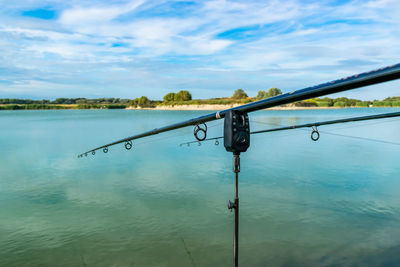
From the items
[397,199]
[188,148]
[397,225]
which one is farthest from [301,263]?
[188,148]

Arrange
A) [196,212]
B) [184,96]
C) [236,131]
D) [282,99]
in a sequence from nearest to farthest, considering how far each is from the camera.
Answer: [282,99] < [236,131] < [196,212] < [184,96]

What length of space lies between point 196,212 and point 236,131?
8.99 m

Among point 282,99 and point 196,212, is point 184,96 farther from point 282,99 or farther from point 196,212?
point 282,99

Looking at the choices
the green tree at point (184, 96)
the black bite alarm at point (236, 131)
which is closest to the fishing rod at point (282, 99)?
the black bite alarm at point (236, 131)

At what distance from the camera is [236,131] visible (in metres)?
3.07

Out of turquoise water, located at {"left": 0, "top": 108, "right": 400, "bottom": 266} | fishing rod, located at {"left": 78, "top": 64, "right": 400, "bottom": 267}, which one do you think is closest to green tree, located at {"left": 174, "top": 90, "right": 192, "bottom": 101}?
turquoise water, located at {"left": 0, "top": 108, "right": 400, "bottom": 266}

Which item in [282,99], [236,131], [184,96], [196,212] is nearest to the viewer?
Result: [282,99]

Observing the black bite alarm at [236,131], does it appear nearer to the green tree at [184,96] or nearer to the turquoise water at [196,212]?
the turquoise water at [196,212]

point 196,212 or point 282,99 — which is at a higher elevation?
point 282,99

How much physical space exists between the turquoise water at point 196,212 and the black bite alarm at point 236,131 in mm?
5540

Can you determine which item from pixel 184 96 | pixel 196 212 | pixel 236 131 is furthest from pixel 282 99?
pixel 184 96

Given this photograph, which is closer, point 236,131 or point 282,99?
point 282,99

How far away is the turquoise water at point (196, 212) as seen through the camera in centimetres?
820

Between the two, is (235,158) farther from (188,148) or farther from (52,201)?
(188,148)
